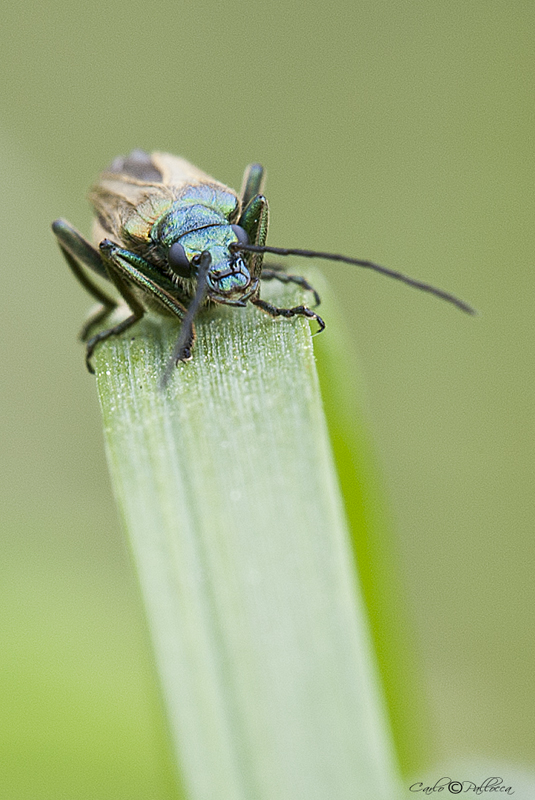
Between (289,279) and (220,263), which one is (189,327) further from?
(289,279)

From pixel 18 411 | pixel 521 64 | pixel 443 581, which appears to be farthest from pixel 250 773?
pixel 521 64

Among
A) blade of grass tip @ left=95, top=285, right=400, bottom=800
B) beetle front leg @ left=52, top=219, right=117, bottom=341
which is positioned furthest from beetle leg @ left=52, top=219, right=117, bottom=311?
blade of grass tip @ left=95, top=285, right=400, bottom=800

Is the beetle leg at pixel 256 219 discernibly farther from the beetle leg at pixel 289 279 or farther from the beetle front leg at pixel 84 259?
the beetle front leg at pixel 84 259

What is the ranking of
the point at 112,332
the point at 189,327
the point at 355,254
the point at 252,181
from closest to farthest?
the point at 189,327 → the point at 112,332 → the point at 252,181 → the point at 355,254

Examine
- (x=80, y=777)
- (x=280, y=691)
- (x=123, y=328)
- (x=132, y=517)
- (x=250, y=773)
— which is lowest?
(x=80, y=777)

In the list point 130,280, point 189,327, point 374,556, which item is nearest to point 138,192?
point 130,280

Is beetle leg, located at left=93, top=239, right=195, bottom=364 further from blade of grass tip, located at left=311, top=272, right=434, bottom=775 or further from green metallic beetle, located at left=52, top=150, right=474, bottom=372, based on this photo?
blade of grass tip, located at left=311, top=272, right=434, bottom=775

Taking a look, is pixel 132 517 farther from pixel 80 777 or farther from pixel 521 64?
pixel 521 64

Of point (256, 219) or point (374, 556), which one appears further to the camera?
point (256, 219)
